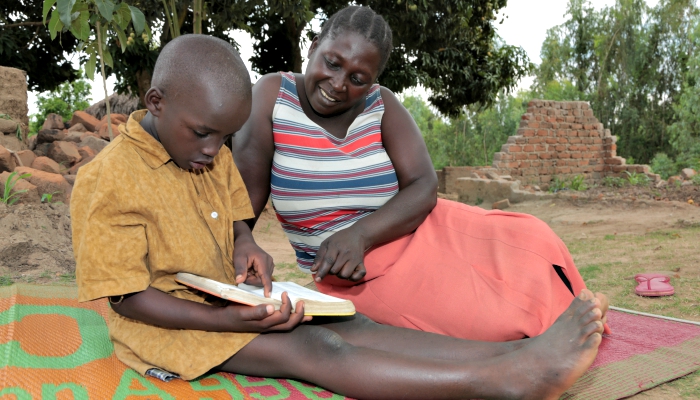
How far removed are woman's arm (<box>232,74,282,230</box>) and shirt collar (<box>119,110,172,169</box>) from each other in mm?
445

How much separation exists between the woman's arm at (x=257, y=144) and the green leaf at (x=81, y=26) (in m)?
2.09

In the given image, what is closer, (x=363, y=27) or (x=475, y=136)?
(x=363, y=27)

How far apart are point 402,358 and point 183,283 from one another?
66 cm

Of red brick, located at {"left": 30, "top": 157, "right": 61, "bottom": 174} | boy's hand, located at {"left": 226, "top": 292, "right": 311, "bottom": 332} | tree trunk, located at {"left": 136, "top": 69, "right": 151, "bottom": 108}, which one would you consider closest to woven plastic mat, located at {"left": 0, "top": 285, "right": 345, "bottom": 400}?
boy's hand, located at {"left": 226, "top": 292, "right": 311, "bottom": 332}

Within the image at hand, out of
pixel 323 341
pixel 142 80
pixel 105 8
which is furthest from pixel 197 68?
pixel 142 80

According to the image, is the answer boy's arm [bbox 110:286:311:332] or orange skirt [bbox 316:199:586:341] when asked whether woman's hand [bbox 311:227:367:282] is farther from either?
boy's arm [bbox 110:286:311:332]

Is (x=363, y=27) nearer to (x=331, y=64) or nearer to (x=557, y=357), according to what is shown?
(x=331, y=64)

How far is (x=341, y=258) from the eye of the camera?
1847 millimetres

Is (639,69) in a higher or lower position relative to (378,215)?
higher

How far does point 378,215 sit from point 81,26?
2695 mm

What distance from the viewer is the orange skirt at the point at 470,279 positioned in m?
1.82

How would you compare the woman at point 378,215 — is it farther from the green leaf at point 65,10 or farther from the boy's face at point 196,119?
the green leaf at point 65,10

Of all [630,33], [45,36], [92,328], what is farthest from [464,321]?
[630,33]

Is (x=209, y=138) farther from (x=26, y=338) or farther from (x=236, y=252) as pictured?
(x=26, y=338)
